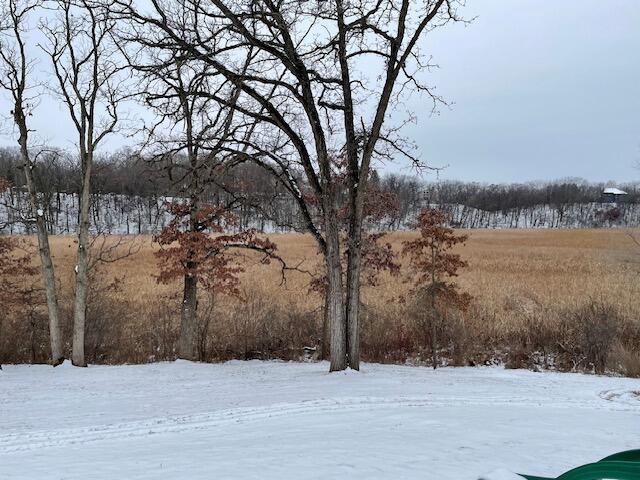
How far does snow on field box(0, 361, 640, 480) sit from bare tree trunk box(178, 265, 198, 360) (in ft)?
16.9

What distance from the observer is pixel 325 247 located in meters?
13.4

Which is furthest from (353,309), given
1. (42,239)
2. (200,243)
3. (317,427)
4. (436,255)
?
(42,239)

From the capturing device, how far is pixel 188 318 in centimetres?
1717

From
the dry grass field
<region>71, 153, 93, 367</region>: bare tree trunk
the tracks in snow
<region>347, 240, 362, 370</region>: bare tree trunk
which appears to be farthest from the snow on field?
the dry grass field

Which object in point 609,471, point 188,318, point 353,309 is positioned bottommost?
point 188,318

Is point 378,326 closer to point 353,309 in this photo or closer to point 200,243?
point 353,309

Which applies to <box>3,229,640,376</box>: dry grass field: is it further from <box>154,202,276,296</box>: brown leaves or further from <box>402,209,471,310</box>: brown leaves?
<box>154,202,276,296</box>: brown leaves

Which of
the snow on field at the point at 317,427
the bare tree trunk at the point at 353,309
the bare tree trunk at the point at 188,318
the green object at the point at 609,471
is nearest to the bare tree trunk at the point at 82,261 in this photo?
the bare tree trunk at the point at 188,318

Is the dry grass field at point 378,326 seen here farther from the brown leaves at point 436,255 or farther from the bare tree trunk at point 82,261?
the bare tree trunk at point 82,261

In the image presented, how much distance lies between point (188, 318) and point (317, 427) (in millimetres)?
11210

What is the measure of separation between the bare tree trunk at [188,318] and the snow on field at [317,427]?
16.9 feet

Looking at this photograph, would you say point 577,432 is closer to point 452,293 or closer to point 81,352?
point 452,293

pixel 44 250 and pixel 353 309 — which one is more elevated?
pixel 44 250

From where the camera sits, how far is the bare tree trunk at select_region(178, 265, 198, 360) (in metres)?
17.0
